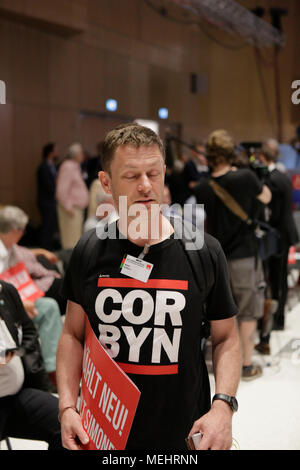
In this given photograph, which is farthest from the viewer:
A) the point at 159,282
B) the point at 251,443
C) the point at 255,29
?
the point at 255,29

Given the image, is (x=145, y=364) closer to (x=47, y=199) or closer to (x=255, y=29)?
(x=47, y=199)

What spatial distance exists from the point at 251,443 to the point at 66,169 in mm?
4671

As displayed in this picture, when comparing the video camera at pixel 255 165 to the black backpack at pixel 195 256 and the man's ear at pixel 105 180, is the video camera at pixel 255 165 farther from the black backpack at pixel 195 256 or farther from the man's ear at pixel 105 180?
the man's ear at pixel 105 180

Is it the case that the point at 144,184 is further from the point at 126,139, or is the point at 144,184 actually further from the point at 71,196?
the point at 71,196

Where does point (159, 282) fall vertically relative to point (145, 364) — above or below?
above

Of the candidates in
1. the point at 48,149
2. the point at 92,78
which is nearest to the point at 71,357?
the point at 48,149

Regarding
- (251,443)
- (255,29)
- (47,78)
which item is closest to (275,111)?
(255,29)

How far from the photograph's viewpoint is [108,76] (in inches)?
342

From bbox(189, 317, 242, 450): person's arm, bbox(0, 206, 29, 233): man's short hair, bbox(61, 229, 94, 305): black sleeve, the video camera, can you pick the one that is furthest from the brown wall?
bbox(189, 317, 242, 450): person's arm

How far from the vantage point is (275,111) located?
11.7 metres

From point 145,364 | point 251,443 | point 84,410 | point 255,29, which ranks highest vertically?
point 255,29

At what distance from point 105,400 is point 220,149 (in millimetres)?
1990

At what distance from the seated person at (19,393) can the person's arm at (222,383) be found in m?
0.98

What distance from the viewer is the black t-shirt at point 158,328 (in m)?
1.11
